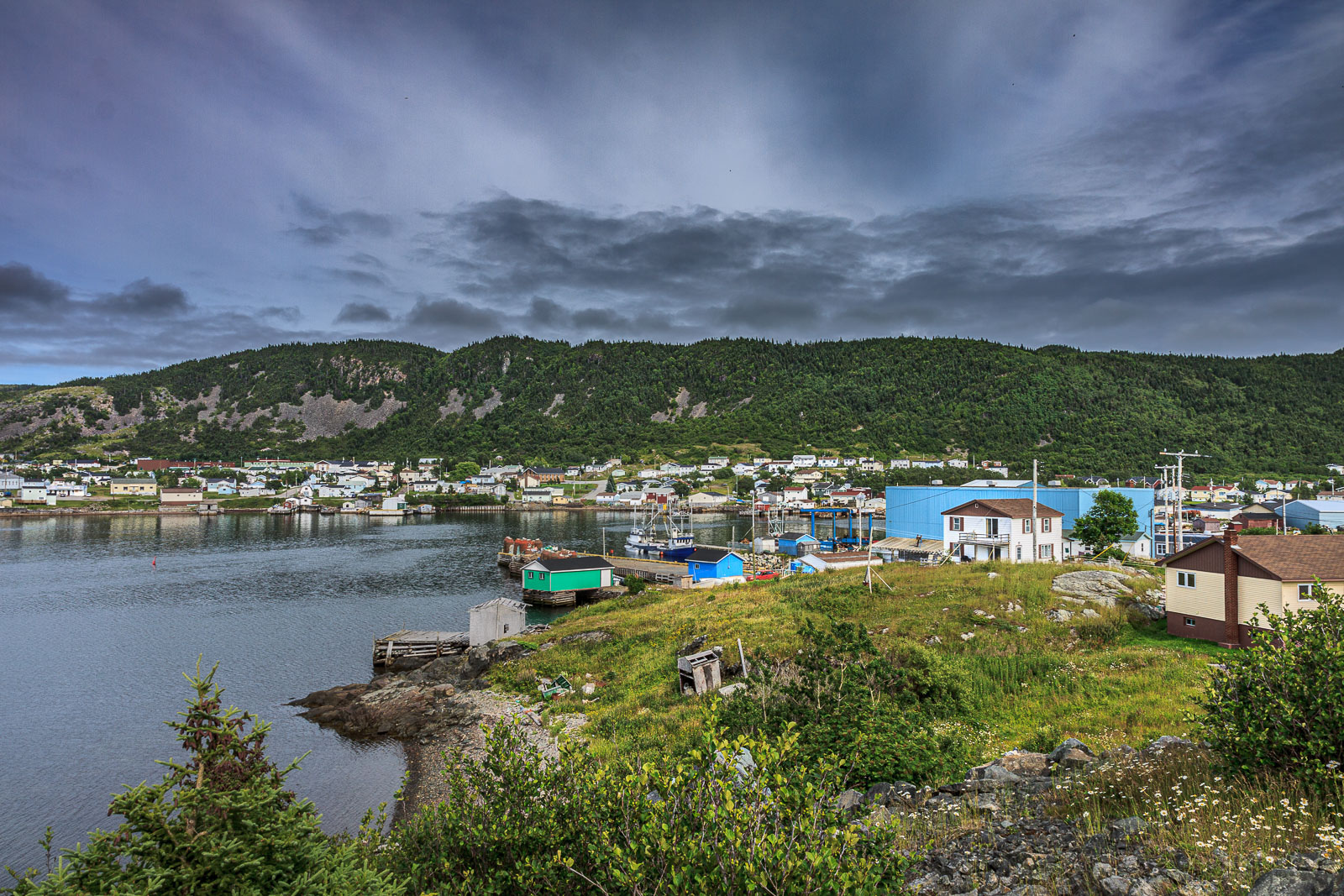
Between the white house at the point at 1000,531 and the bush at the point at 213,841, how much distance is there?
135ft

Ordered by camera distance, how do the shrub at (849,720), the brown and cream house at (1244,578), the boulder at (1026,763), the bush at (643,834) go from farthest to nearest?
the brown and cream house at (1244,578)
the shrub at (849,720)
the boulder at (1026,763)
the bush at (643,834)

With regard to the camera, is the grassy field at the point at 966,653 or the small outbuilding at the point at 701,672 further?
the small outbuilding at the point at 701,672

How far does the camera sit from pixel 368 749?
955 inches

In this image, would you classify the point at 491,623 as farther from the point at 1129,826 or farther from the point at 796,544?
the point at 796,544

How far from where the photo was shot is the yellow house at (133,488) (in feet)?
450

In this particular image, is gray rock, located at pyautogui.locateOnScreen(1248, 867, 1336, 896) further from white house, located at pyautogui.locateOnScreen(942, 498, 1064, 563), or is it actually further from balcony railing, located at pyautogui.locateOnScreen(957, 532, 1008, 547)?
balcony railing, located at pyautogui.locateOnScreen(957, 532, 1008, 547)

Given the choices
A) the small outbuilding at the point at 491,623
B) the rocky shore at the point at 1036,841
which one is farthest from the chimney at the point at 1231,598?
the small outbuilding at the point at 491,623

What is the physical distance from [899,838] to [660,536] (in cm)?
7557

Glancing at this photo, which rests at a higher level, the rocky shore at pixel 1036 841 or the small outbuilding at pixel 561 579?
the rocky shore at pixel 1036 841

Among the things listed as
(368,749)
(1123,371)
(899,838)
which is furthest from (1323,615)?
(1123,371)

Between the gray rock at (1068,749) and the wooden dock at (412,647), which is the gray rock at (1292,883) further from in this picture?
the wooden dock at (412,647)

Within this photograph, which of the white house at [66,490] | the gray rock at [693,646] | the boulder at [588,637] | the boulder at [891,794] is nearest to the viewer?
the boulder at [891,794]

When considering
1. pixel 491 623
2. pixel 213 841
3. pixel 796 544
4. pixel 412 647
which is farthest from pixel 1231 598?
pixel 796 544

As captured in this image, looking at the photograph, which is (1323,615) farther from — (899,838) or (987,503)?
(987,503)
